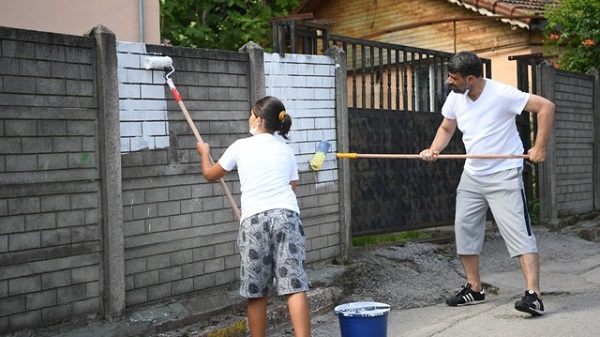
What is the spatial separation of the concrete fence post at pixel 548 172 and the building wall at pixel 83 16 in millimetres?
5660

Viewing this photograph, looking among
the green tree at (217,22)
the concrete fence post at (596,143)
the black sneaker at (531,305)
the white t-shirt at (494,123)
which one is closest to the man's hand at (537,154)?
the white t-shirt at (494,123)

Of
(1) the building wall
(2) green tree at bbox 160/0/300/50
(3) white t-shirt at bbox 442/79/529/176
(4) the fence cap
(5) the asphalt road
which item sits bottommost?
(5) the asphalt road

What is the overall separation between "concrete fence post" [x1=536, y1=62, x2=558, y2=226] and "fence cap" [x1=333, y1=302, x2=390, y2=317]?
6813 mm

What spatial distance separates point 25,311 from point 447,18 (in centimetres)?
1596

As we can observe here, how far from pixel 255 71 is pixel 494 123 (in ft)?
6.54

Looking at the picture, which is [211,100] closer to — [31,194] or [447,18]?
[31,194]

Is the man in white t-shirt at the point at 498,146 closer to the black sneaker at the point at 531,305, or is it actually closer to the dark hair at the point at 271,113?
the black sneaker at the point at 531,305

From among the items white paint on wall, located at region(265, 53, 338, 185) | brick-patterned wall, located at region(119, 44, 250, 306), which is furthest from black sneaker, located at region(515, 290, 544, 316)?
white paint on wall, located at region(265, 53, 338, 185)

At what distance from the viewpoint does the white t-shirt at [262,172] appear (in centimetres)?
577

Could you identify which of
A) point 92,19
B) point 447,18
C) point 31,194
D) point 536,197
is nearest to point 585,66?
point 536,197

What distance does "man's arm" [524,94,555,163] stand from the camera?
22.9ft

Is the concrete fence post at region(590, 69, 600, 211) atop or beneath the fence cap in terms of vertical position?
atop

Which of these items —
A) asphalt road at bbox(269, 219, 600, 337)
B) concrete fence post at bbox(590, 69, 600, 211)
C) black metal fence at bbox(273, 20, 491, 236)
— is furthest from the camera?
concrete fence post at bbox(590, 69, 600, 211)

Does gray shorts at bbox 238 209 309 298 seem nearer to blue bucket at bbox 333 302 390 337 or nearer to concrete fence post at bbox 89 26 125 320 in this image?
blue bucket at bbox 333 302 390 337
